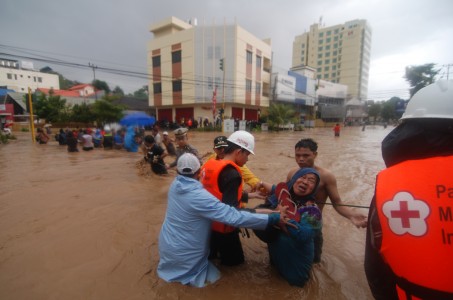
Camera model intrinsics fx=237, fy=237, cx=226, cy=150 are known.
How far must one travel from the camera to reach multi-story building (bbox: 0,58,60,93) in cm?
4744

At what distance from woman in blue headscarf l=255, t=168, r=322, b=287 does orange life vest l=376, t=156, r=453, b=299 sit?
1071 millimetres

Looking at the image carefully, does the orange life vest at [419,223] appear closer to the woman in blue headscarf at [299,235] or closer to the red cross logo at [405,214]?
the red cross logo at [405,214]

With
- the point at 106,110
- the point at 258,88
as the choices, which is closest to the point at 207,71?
the point at 258,88

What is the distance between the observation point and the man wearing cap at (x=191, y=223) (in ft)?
6.88

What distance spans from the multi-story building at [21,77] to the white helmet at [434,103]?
6240cm

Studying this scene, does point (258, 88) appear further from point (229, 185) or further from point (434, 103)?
point (434, 103)

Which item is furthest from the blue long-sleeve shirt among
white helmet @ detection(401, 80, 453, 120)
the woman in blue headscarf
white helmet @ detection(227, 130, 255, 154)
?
white helmet @ detection(401, 80, 453, 120)

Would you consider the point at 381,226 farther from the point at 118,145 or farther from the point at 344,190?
the point at 118,145

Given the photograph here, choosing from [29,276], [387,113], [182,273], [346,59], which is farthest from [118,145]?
[346,59]

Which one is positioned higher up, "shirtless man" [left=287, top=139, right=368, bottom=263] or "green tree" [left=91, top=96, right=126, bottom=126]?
"green tree" [left=91, top=96, right=126, bottom=126]

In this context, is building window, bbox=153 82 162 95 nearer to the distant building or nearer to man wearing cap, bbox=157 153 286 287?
the distant building

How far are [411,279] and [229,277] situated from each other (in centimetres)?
197

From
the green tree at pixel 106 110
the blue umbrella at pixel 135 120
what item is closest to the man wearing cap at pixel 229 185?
the blue umbrella at pixel 135 120

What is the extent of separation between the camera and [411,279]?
1.07 meters
